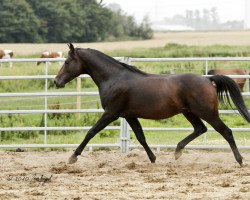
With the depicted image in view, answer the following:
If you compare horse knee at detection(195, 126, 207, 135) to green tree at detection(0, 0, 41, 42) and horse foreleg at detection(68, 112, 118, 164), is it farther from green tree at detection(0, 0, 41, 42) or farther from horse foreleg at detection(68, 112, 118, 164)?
green tree at detection(0, 0, 41, 42)

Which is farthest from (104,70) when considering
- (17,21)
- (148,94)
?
(17,21)

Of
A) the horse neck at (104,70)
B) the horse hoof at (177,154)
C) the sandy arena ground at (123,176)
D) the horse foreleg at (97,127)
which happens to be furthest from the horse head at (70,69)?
the horse hoof at (177,154)

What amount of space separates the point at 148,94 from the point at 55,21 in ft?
157

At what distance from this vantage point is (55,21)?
185 ft

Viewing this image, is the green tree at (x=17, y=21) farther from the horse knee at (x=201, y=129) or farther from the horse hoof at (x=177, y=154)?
the horse knee at (x=201, y=129)

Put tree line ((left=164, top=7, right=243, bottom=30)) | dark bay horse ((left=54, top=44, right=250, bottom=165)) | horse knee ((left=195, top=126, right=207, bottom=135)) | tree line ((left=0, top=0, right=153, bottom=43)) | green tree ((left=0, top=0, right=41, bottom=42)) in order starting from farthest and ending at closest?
tree line ((left=164, top=7, right=243, bottom=30)), tree line ((left=0, top=0, right=153, bottom=43)), green tree ((left=0, top=0, right=41, bottom=42)), horse knee ((left=195, top=126, right=207, bottom=135)), dark bay horse ((left=54, top=44, right=250, bottom=165))

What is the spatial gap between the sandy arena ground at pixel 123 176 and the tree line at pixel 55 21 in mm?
43293

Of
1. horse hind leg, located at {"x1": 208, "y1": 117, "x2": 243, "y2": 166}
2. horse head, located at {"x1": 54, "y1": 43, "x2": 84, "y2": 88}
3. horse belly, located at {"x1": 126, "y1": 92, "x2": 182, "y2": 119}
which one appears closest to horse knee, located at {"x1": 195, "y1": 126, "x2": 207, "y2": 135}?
horse hind leg, located at {"x1": 208, "y1": 117, "x2": 243, "y2": 166}

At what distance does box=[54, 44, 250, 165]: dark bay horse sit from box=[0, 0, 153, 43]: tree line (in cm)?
4359

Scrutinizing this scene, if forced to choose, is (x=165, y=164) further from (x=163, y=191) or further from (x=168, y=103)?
(x=163, y=191)

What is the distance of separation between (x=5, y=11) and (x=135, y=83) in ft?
146

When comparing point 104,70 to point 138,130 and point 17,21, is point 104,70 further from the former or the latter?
point 17,21

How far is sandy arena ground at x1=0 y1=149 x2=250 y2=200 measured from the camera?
695cm

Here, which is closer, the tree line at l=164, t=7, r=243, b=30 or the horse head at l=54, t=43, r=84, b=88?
the horse head at l=54, t=43, r=84, b=88
